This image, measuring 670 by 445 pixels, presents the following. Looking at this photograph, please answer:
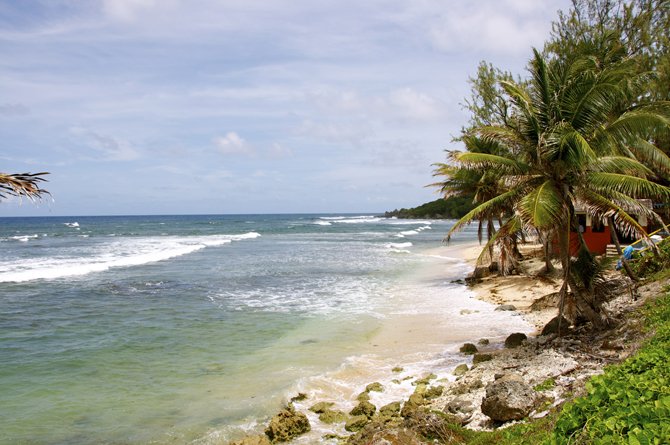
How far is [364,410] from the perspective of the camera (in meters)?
6.51

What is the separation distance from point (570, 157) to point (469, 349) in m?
4.40

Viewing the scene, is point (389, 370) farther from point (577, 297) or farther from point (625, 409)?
point (625, 409)

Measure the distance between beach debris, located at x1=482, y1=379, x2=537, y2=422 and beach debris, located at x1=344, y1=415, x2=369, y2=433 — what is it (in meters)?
1.70

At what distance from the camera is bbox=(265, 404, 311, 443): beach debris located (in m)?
6.05

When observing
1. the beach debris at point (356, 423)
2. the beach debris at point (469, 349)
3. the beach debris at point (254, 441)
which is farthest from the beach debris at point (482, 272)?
the beach debris at point (254, 441)

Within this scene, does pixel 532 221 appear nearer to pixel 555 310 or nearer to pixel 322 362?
pixel 322 362

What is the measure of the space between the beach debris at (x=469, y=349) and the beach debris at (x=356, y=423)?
3.65 meters

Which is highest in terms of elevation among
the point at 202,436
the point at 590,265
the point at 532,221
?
the point at 532,221

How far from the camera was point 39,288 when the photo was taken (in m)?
17.4

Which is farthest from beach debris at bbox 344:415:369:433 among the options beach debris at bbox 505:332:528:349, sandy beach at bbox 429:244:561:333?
sandy beach at bbox 429:244:561:333

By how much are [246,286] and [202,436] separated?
12.2m

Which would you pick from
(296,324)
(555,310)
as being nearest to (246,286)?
(296,324)

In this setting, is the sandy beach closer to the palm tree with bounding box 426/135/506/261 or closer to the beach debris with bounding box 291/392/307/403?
the palm tree with bounding box 426/135/506/261

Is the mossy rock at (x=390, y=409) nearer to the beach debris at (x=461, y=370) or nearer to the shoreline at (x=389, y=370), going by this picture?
the shoreline at (x=389, y=370)
